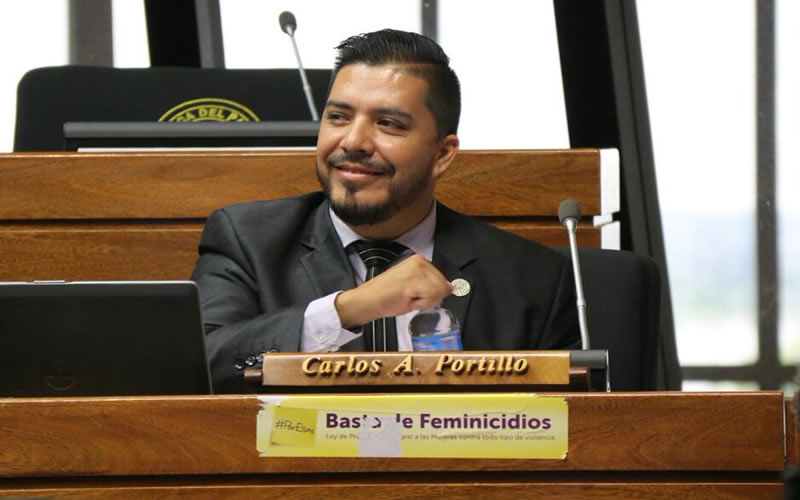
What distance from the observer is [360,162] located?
216 cm

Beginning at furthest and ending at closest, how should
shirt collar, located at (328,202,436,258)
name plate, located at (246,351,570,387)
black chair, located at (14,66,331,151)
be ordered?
black chair, located at (14,66,331,151)
shirt collar, located at (328,202,436,258)
name plate, located at (246,351,570,387)

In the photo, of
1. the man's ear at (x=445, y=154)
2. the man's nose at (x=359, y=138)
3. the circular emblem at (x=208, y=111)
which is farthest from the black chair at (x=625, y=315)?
the circular emblem at (x=208, y=111)

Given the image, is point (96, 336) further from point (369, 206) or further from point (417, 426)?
point (369, 206)

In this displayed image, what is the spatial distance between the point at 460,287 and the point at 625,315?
27cm

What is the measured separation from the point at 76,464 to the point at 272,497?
194mm

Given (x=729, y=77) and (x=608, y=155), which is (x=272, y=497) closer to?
(x=608, y=155)

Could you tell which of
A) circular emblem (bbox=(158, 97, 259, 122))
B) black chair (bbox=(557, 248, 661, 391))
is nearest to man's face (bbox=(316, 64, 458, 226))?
black chair (bbox=(557, 248, 661, 391))

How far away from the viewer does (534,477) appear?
4.11ft

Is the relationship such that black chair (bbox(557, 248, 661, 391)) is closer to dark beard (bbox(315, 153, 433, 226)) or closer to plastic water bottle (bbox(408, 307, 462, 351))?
plastic water bottle (bbox(408, 307, 462, 351))

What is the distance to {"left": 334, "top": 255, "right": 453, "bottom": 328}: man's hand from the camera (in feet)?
6.19

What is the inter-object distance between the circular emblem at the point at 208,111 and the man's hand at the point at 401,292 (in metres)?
1.36

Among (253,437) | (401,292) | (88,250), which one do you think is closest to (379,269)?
(401,292)

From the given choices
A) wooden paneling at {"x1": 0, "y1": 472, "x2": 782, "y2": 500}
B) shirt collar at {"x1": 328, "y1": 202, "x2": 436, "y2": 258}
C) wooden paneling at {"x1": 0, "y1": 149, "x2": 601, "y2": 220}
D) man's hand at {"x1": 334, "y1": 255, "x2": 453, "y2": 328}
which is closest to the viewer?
wooden paneling at {"x1": 0, "y1": 472, "x2": 782, "y2": 500}

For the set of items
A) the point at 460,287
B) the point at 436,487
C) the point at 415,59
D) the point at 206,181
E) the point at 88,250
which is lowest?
the point at 436,487
